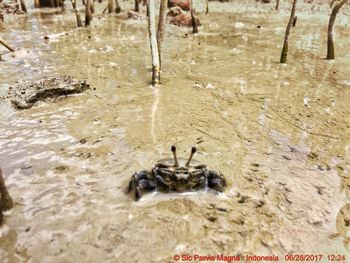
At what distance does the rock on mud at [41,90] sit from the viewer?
6.69 metres

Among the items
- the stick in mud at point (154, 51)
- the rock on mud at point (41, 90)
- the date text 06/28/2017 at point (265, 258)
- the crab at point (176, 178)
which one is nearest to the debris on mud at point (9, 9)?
the rock on mud at point (41, 90)

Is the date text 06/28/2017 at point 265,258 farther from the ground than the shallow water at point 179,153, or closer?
closer

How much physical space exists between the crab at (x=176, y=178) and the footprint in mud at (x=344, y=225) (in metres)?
1.37

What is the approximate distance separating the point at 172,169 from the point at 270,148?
2.15 metres

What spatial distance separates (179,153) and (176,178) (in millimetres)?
1268

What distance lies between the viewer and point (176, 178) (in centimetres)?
412

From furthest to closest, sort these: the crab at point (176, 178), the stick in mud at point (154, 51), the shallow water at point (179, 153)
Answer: the stick in mud at point (154, 51)
the crab at point (176, 178)
the shallow water at point (179, 153)

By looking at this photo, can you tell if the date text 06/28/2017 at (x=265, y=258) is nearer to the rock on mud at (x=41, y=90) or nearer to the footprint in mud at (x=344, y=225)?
the footprint in mud at (x=344, y=225)

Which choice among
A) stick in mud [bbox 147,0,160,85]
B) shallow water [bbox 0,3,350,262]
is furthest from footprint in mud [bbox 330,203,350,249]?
stick in mud [bbox 147,0,160,85]

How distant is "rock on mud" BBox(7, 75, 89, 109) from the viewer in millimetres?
6693

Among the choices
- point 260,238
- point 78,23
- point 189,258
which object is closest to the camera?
point 189,258

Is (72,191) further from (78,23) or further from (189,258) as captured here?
(78,23)

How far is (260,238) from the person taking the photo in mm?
3848

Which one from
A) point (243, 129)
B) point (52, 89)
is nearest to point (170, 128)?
point (243, 129)
